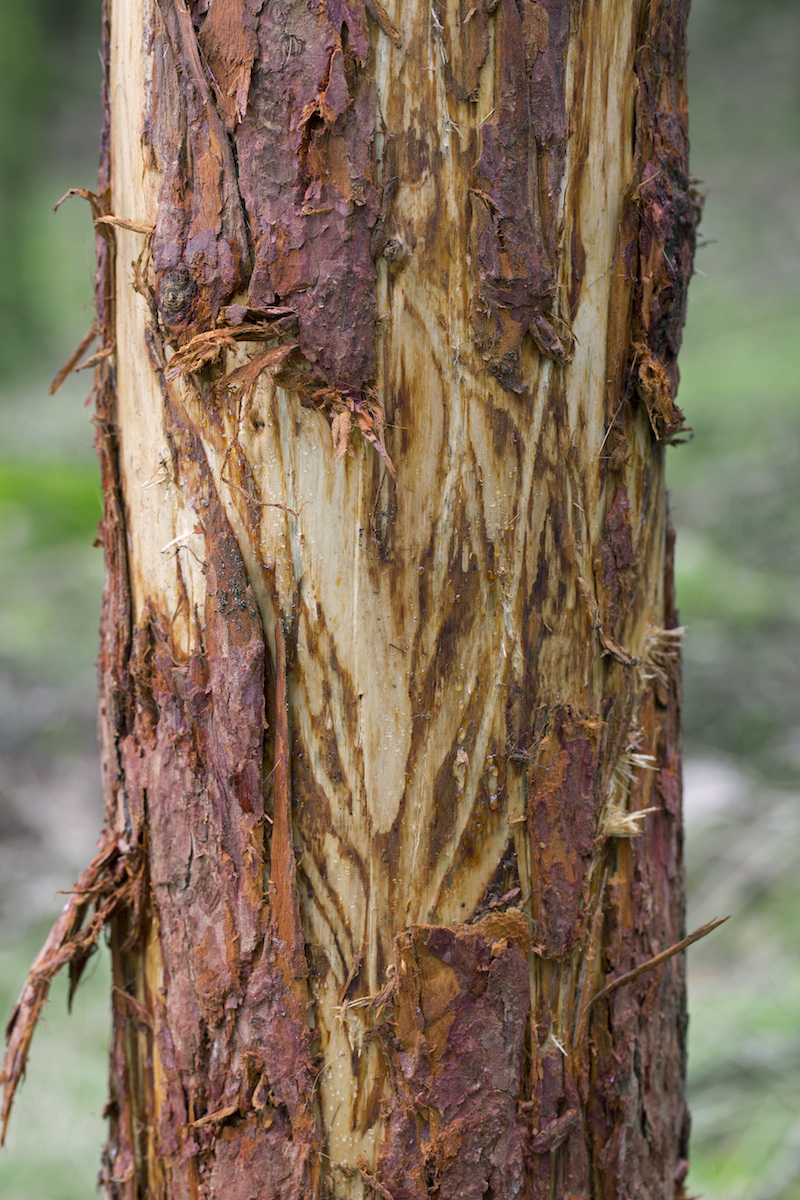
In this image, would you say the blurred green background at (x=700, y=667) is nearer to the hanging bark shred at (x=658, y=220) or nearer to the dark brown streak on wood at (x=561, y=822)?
the hanging bark shred at (x=658, y=220)

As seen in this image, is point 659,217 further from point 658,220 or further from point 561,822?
point 561,822

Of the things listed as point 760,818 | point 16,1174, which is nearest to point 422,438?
point 16,1174

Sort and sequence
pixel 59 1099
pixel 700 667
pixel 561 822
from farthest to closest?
1. pixel 700 667
2. pixel 59 1099
3. pixel 561 822

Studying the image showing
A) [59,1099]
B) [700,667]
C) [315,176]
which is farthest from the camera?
[700,667]

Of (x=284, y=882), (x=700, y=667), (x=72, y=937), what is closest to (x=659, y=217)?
(x=284, y=882)

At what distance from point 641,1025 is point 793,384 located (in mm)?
4368

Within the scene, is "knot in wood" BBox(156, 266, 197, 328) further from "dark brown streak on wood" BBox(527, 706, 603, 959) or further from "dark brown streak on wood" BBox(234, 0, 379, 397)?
"dark brown streak on wood" BBox(527, 706, 603, 959)

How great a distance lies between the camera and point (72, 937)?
0.88 metres

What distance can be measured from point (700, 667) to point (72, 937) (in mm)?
2804

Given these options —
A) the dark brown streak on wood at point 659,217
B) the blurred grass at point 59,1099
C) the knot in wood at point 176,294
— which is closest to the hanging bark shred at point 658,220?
the dark brown streak on wood at point 659,217

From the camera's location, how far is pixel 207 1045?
2.50 feet

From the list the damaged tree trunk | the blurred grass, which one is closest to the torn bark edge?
the damaged tree trunk

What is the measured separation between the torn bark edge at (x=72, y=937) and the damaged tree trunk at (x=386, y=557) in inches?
1.4

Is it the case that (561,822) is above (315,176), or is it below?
below
